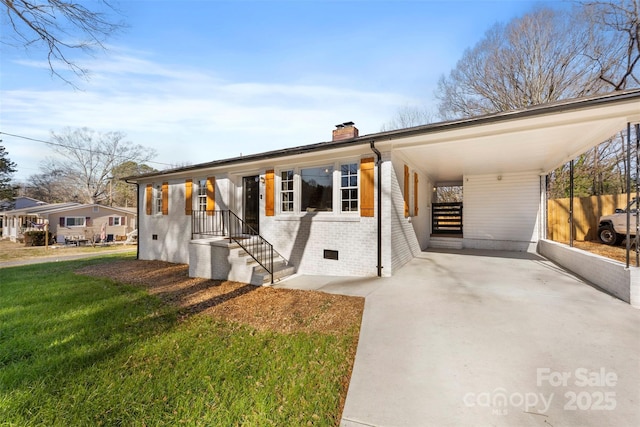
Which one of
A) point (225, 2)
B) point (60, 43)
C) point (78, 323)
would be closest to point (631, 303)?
point (78, 323)

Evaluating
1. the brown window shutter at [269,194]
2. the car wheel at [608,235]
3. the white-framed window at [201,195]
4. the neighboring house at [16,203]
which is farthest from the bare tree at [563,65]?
the neighboring house at [16,203]

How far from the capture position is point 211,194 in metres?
8.88

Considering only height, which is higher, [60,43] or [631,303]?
[60,43]

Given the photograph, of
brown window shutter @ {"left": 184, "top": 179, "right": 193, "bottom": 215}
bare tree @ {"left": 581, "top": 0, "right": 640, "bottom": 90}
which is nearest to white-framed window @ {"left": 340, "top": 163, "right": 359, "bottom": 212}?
brown window shutter @ {"left": 184, "top": 179, "right": 193, "bottom": 215}

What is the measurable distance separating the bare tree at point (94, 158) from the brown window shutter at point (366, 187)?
111 feet

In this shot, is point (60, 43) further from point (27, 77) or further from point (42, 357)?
point (42, 357)

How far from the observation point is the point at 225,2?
679 centimetres

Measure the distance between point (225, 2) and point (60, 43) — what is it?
12.4 feet

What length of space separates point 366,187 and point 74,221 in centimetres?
2857

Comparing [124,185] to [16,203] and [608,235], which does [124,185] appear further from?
[608,235]

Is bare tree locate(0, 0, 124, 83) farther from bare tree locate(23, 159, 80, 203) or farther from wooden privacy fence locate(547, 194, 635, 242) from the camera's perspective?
bare tree locate(23, 159, 80, 203)

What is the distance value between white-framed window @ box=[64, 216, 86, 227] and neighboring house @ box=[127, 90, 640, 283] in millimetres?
18950

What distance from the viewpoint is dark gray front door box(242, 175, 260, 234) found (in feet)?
27.4

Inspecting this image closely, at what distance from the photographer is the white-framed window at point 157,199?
10.6 metres
